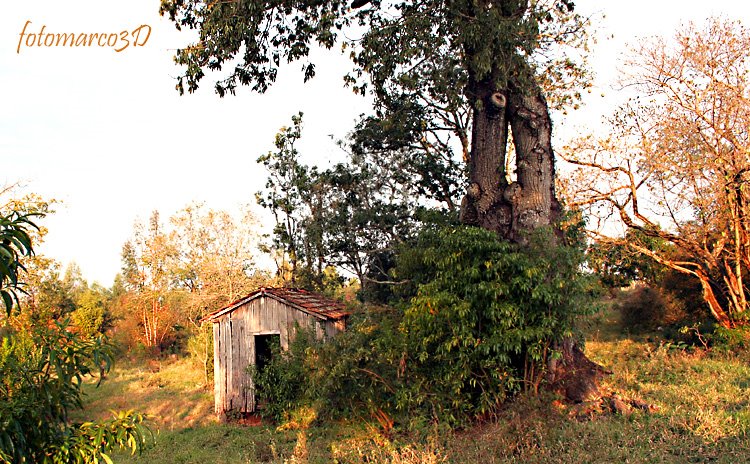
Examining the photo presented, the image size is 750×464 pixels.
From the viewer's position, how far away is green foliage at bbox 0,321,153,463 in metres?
3.79

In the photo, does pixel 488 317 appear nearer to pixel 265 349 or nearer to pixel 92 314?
pixel 265 349

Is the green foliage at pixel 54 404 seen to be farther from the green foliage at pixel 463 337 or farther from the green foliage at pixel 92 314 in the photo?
the green foliage at pixel 92 314

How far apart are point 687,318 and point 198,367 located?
19.7 metres

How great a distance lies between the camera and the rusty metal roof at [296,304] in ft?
50.3

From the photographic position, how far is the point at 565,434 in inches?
341

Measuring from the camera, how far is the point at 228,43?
11.7 meters

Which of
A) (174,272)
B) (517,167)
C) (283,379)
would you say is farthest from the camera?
(174,272)

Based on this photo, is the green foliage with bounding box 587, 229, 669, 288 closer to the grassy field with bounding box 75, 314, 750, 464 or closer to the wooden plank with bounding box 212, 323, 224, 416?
the grassy field with bounding box 75, 314, 750, 464

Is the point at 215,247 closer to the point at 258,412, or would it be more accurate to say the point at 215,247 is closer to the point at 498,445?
the point at 258,412

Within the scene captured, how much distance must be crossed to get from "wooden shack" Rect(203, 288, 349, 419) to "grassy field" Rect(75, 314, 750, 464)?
2.91 ft

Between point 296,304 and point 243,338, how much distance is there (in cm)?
195

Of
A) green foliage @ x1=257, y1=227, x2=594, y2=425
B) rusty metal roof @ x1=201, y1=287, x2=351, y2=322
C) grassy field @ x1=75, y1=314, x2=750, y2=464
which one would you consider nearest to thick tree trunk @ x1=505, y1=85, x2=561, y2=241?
green foliage @ x1=257, y1=227, x2=594, y2=425

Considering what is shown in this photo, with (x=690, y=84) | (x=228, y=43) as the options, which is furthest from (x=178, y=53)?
(x=690, y=84)

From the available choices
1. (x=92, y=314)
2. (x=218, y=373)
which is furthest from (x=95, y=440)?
(x=92, y=314)
